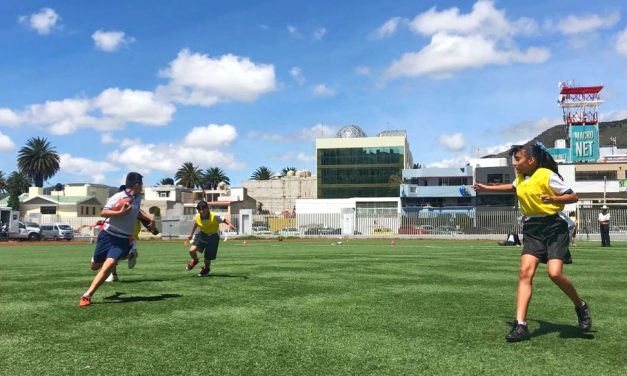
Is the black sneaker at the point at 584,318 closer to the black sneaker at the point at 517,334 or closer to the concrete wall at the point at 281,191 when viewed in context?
the black sneaker at the point at 517,334

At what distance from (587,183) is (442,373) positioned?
7377 centimetres

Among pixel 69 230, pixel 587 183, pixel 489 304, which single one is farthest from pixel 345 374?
pixel 587 183

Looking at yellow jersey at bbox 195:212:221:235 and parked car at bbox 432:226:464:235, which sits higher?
yellow jersey at bbox 195:212:221:235

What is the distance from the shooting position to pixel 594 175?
7406cm

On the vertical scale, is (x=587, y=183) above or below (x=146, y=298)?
above

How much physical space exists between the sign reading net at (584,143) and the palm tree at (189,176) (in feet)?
266

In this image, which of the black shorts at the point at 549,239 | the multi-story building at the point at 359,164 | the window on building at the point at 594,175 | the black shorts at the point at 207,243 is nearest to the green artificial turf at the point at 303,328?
the black shorts at the point at 549,239

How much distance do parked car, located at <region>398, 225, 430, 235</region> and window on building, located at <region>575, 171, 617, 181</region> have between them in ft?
127

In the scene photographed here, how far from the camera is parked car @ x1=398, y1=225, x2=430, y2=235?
4611 centimetres

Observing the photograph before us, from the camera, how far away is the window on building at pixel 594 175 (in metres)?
73.5

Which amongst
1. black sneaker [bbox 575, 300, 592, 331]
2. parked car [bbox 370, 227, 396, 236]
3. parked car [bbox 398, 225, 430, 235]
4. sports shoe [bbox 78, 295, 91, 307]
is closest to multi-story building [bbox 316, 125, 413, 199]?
parked car [bbox 370, 227, 396, 236]

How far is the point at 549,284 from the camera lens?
9.59 meters

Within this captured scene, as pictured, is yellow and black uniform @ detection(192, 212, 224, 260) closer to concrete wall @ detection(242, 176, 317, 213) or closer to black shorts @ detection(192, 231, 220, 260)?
black shorts @ detection(192, 231, 220, 260)

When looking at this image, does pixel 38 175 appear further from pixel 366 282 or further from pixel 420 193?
pixel 366 282
